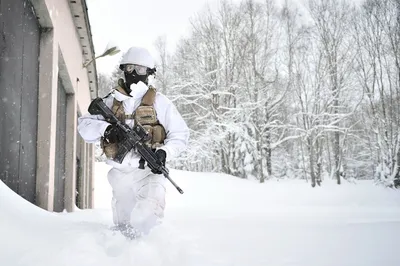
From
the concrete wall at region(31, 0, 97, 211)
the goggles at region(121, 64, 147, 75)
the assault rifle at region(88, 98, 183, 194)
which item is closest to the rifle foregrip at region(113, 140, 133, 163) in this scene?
the assault rifle at region(88, 98, 183, 194)

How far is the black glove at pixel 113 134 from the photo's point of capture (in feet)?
11.0

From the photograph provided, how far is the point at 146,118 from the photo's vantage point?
11.5 feet

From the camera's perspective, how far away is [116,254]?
8.43 feet

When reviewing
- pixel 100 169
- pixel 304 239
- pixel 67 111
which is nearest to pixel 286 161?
pixel 100 169

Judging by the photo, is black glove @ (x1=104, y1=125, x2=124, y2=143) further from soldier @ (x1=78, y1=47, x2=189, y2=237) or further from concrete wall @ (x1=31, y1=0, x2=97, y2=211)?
concrete wall @ (x1=31, y1=0, x2=97, y2=211)

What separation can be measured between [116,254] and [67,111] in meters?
5.64

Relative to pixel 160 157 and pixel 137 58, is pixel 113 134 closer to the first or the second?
pixel 160 157

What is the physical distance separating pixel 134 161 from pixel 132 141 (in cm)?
23

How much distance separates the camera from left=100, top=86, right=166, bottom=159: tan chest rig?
349 cm

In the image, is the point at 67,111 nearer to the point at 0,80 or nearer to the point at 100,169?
the point at 0,80

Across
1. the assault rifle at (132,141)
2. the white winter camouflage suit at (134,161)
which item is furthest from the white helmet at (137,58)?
the assault rifle at (132,141)

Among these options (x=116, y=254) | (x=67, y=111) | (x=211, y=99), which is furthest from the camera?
(x=211, y=99)

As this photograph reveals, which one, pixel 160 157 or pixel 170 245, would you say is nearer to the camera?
pixel 170 245

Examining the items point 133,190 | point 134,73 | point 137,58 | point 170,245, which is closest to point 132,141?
point 133,190
